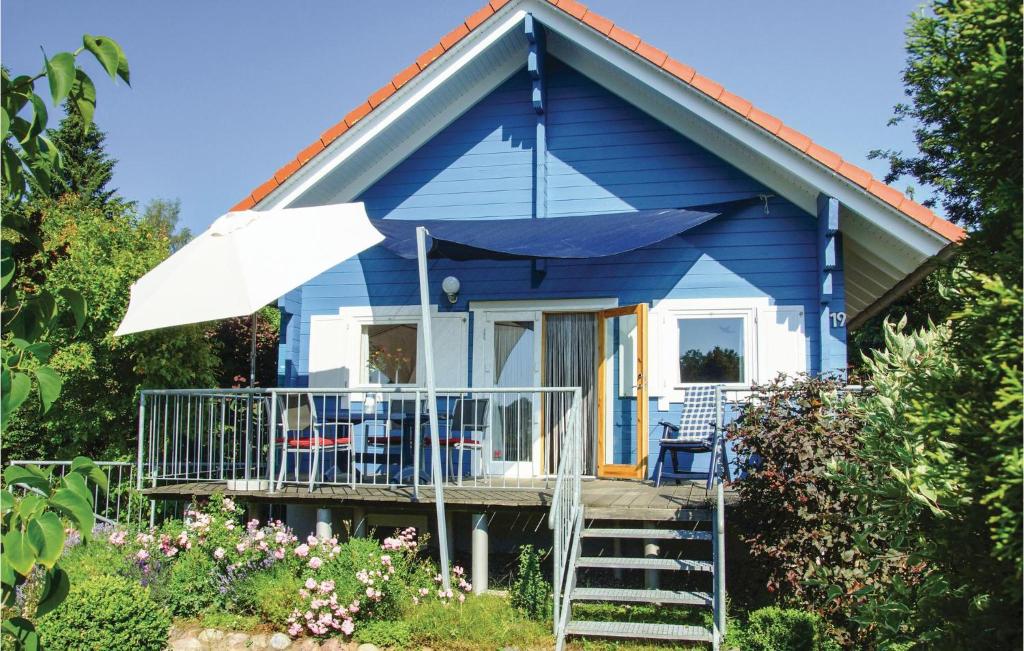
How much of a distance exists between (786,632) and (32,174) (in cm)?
492

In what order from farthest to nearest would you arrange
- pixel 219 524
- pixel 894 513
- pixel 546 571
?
pixel 546 571
pixel 219 524
pixel 894 513

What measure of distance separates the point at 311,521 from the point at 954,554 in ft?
23.7

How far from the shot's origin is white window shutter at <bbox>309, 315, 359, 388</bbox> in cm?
1055

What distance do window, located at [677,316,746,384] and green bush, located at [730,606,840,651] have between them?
406cm

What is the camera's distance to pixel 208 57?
44.8ft

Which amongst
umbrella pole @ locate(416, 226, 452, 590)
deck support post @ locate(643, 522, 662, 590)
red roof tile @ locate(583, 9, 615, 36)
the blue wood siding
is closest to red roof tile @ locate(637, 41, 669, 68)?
red roof tile @ locate(583, 9, 615, 36)

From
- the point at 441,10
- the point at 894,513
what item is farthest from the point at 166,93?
the point at 894,513

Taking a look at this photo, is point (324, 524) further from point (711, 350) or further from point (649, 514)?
point (711, 350)

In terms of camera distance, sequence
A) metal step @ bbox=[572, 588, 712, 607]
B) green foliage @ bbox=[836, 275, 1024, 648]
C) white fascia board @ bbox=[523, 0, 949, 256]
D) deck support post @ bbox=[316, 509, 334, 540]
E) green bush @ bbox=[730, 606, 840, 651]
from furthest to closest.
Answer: white fascia board @ bbox=[523, 0, 949, 256], deck support post @ bbox=[316, 509, 334, 540], metal step @ bbox=[572, 588, 712, 607], green bush @ bbox=[730, 606, 840, 651], green foliage @ bbox=[836, 275, 1024, 648]

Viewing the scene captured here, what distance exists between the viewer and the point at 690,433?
363 inches

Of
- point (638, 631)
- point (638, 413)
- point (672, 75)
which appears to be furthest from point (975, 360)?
point (638, 413)

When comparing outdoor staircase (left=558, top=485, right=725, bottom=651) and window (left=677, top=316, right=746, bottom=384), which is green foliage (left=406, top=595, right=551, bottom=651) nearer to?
outdoor staircase (left=558, top=485, right=725, bottom=651)

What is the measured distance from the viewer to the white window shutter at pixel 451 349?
1037 cm

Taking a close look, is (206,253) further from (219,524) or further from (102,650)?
(102,650)
